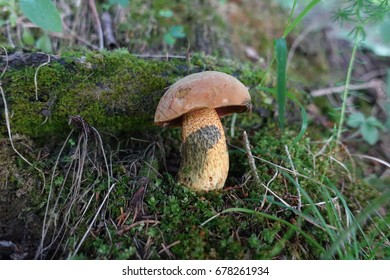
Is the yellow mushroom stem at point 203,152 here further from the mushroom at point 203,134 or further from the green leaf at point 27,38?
the green leaf at point 27,38

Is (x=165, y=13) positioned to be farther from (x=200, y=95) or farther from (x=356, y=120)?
(x=356, y=120)

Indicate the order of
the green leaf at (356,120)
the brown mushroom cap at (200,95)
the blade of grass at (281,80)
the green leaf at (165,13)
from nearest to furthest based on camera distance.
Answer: the blade of grass at (281,80) → the brown mushroom cap at (200,95) → the green leaf at (356,120) → the green leaf at (165,13)

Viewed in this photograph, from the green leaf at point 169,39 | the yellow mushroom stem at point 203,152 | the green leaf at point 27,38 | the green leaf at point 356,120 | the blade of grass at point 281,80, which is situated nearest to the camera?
the blade of grass at point 281,80

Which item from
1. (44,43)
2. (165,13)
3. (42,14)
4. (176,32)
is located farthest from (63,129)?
(165,13)

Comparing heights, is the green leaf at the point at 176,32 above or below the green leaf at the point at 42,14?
below

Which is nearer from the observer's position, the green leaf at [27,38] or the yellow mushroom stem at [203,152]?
the yellow mushroom stem at [203,152]

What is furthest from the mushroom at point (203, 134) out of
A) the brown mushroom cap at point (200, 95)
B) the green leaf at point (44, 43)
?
the green leaf at point (44, 43)
